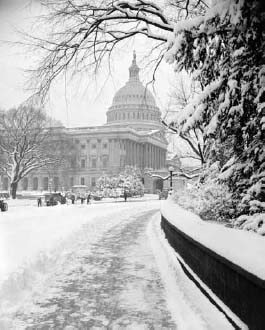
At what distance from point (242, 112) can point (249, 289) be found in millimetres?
3493

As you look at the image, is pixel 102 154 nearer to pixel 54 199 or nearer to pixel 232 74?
pixel 54 199

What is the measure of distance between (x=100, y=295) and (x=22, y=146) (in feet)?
189

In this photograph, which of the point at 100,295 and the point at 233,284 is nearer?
the point at 233,284

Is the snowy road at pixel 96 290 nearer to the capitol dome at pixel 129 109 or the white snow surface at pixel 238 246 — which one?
the white snow surface at pixel 238 246

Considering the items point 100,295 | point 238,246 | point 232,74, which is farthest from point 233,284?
point 232,74

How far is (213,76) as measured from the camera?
8805 mm

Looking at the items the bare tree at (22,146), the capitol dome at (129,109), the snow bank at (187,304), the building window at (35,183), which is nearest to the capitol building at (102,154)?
the building window at (35,183)

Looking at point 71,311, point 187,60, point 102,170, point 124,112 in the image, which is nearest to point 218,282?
point 71,311

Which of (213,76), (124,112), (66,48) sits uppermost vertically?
(124,112)

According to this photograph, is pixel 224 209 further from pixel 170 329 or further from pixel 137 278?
pixel 170 329

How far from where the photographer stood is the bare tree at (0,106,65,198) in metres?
59.5

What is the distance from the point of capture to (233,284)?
6094mm

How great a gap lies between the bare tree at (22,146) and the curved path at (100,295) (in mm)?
45782

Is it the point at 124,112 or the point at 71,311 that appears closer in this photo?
the point at 71,311
